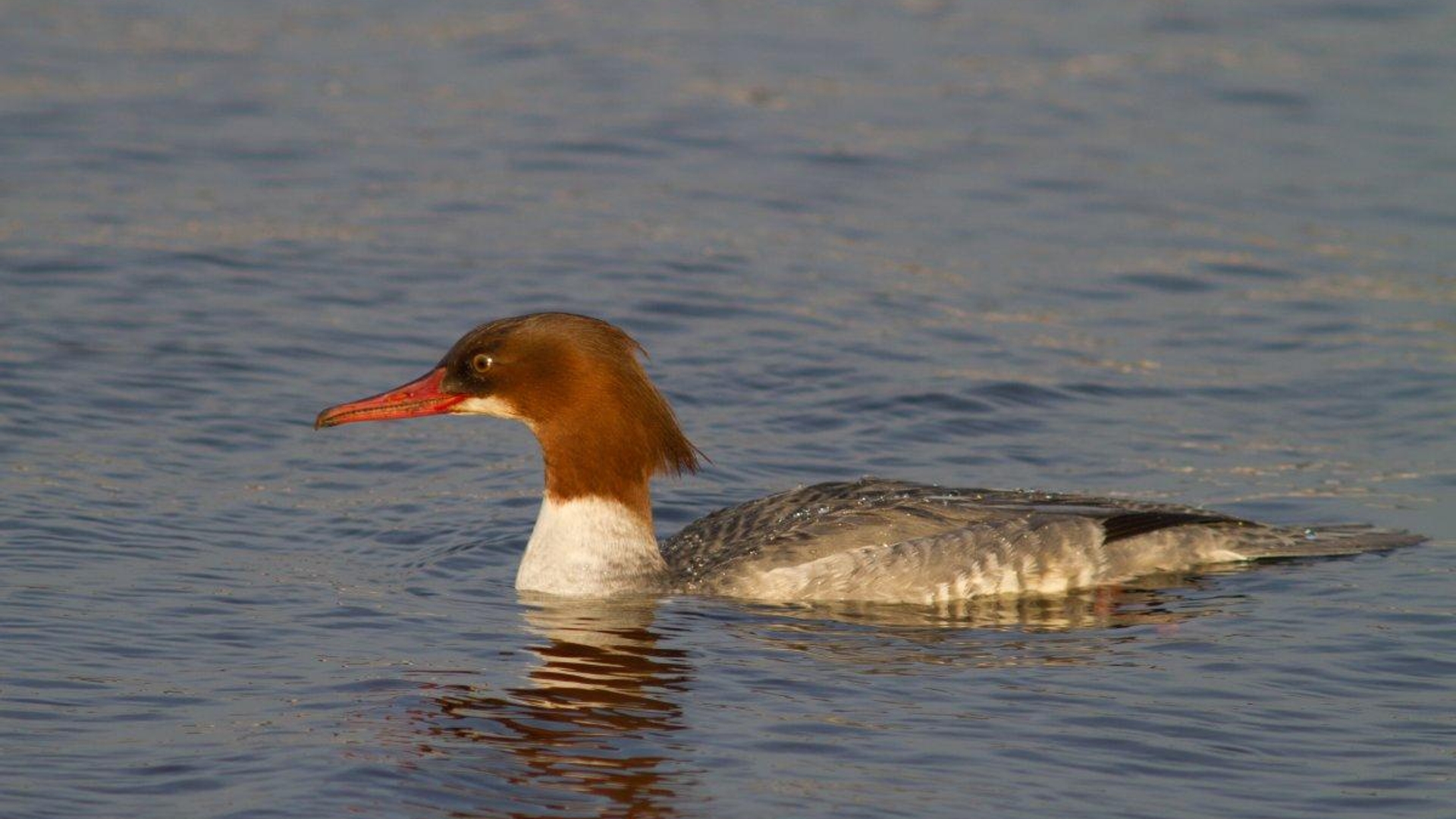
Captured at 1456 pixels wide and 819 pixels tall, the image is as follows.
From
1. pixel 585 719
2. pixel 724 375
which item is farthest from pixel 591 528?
pixel 724 375

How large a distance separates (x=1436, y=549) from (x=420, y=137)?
1079 centimetres

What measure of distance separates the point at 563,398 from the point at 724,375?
3.78 meters

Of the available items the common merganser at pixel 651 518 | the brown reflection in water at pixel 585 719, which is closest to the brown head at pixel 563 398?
the common merganser at pixel 651 518

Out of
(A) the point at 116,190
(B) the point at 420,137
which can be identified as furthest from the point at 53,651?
(B) the point at 420,137

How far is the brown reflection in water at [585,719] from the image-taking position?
8.34 metres

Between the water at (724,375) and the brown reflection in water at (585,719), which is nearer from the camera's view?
the brown reflection in water at (585,719)

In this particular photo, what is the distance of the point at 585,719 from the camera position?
9109mm

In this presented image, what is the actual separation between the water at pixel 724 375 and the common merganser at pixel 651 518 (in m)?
0.27

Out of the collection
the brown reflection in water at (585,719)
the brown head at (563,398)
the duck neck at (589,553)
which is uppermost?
the brown head at (563,398)

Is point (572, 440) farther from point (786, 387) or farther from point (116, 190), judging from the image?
point (116, 190)

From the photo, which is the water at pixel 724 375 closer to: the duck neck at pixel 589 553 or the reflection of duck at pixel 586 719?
the reflection of duck at pixel 586 719

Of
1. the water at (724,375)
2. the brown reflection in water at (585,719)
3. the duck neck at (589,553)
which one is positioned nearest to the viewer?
the brown reflection in water at (585,719)

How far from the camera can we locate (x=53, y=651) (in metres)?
9.55

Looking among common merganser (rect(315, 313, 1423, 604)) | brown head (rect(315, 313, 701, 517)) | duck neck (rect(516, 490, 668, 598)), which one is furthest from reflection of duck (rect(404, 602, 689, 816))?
brown head (rect(315, 313, 701, 517))
